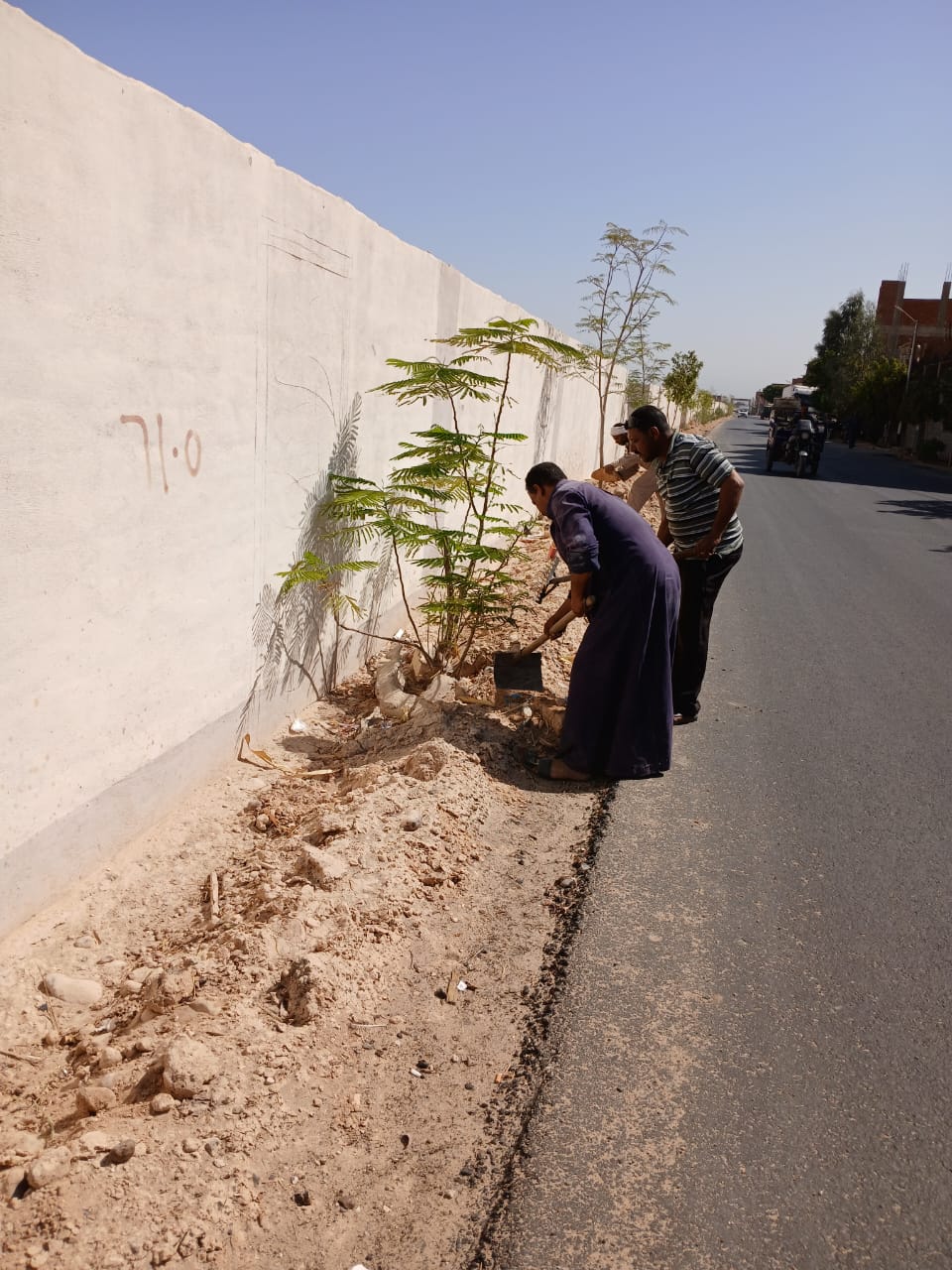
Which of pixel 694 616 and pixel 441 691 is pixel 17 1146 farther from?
pixel 694 616

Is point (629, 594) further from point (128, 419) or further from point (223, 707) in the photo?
point (128, 419)

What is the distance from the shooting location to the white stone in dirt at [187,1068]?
252 cm

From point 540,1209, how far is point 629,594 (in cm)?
294

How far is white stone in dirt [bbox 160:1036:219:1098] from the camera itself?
252 centimetres

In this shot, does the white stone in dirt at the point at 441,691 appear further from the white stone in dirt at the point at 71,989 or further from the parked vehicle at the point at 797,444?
the parked vehicle at the point at 797,444

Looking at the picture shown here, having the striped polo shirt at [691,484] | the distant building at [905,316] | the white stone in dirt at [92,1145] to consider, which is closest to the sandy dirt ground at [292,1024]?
the white stone in dirt at [92,1145]

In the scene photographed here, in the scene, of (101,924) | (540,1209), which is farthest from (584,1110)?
(101,924)

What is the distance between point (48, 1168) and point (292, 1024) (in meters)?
0.78

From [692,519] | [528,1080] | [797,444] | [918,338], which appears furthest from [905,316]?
[528,1080]

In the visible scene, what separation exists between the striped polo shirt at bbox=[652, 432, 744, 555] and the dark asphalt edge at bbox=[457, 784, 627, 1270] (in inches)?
97.1

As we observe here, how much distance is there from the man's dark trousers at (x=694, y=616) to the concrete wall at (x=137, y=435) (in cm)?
221

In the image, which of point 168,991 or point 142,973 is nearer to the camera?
point 168,991

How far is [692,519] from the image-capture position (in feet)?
18.6

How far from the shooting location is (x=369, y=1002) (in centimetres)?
307
